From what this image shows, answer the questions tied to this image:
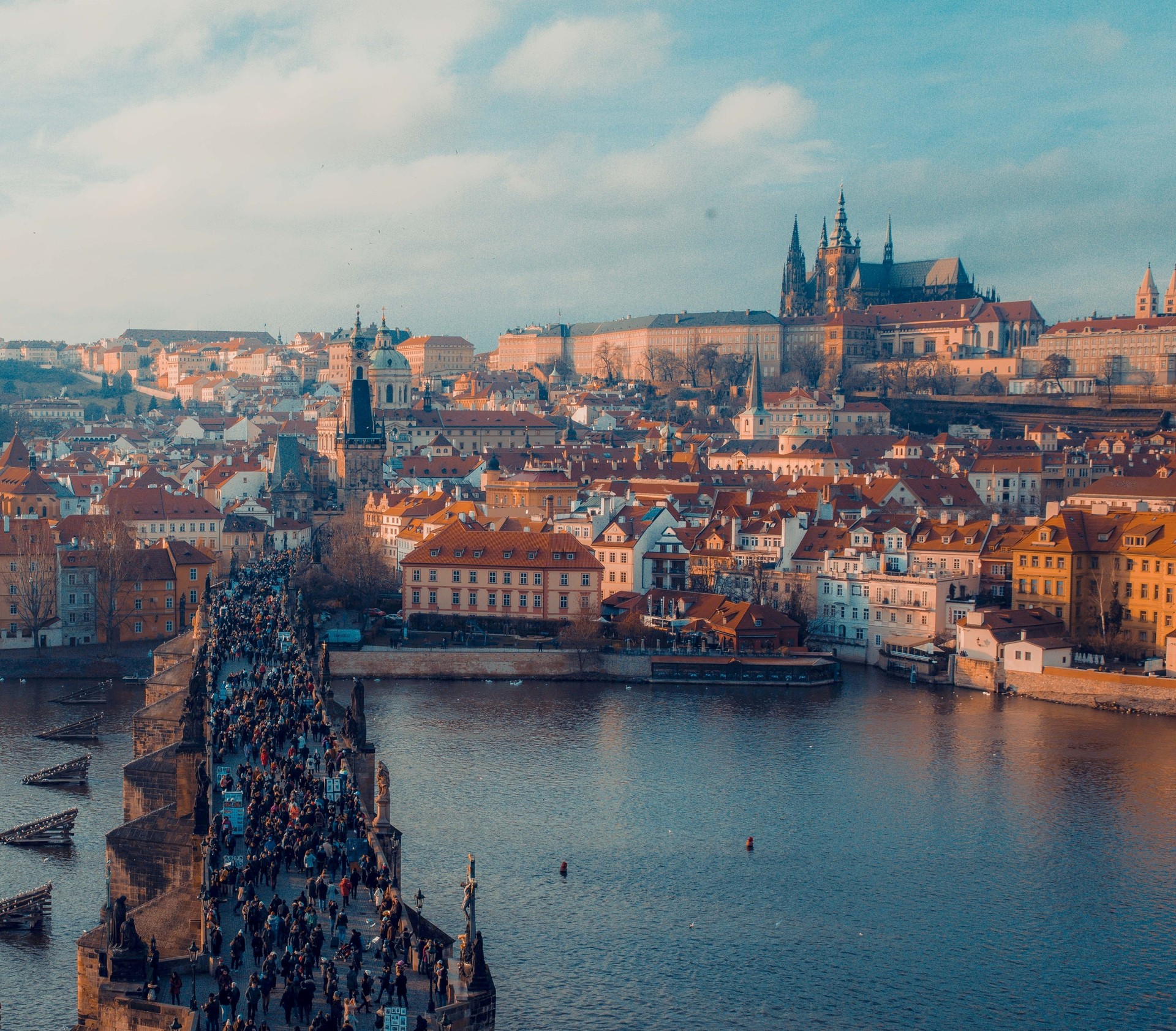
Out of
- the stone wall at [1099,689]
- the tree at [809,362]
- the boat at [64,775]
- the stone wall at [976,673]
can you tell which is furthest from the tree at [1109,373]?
the boat at [64,775]

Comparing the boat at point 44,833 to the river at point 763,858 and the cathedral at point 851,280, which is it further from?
the cathedral at point 851,280

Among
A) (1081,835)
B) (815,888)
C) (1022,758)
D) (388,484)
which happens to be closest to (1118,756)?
(1022,758)

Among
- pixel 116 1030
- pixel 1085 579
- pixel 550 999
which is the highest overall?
pixel 1085 579

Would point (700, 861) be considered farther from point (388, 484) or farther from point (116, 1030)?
point (388, 484)

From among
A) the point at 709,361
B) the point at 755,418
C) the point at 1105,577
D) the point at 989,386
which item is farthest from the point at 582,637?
the point at 709,361

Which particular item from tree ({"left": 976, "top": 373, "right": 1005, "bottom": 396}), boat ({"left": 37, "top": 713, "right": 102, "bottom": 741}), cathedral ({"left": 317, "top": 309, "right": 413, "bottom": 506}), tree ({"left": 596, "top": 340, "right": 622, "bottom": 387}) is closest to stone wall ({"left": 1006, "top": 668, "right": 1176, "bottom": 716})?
boat ({"left": 37, "top": 713, "right": 102, "bottom": 741})

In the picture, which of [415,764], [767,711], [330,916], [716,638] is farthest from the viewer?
[716,638]
